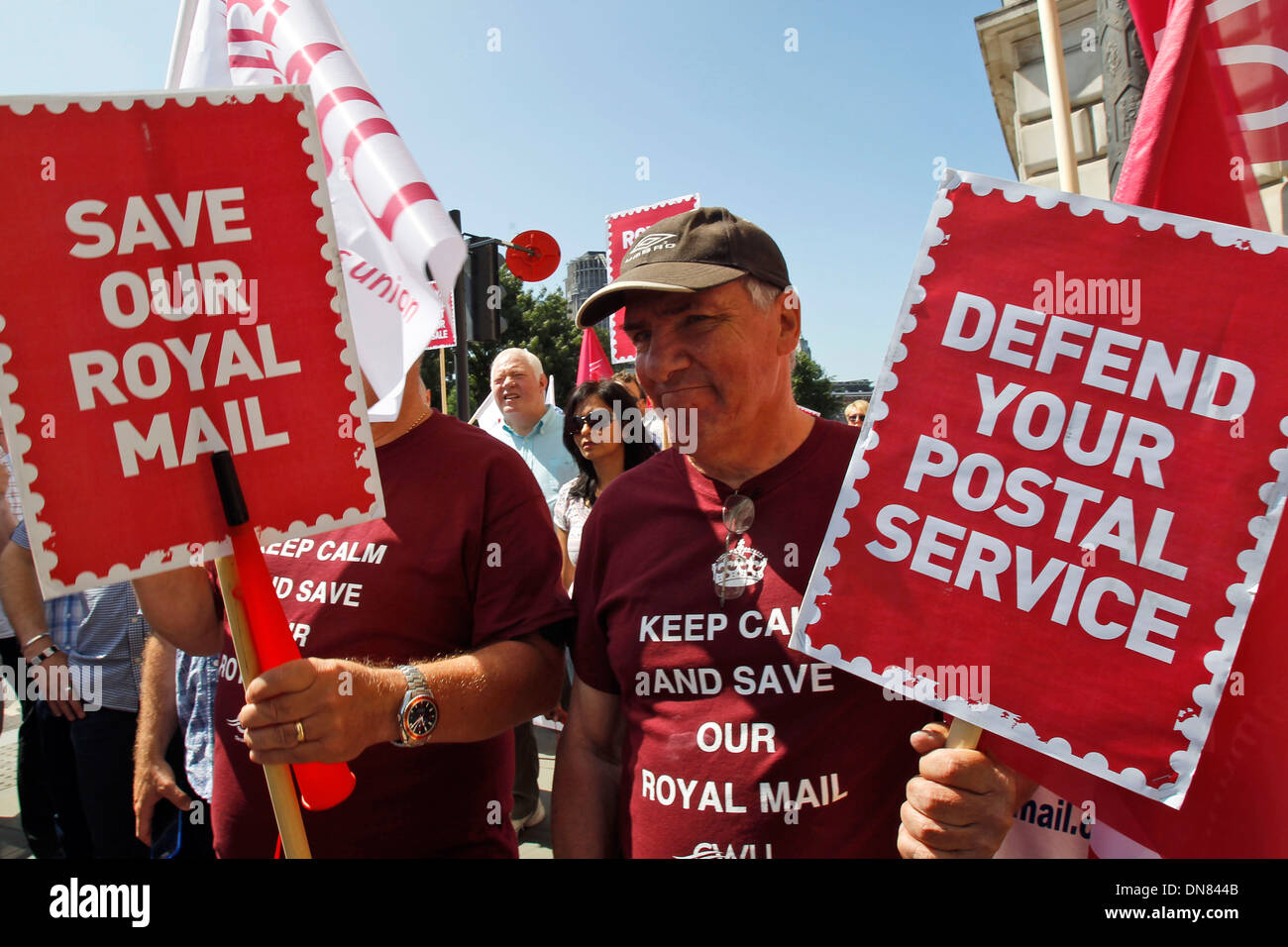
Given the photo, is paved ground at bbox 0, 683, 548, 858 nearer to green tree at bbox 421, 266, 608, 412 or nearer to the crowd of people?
the crowd of people

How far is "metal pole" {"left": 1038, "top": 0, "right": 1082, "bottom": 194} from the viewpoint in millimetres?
1760

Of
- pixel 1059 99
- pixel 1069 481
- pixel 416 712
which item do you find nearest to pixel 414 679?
pixel 416 712

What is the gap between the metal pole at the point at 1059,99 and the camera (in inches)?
69.3

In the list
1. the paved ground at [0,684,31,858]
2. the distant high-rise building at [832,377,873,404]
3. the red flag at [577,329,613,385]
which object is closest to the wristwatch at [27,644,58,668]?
the paved ground at [0,684,31,858]

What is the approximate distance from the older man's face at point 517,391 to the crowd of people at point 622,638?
124 inches

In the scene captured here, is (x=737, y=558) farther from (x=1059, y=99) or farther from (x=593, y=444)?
(x=593, y=444)

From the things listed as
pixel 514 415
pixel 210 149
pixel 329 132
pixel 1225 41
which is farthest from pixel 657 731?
pixel 514 415

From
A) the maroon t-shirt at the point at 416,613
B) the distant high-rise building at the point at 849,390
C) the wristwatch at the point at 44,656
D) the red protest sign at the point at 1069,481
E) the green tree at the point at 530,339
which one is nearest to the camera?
the red protest sign at the point at 1069,481

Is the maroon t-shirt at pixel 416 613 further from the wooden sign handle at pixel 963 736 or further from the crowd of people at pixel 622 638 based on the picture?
the wooden sign handle at pixel 963 736

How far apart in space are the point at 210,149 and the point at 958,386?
1.30 m

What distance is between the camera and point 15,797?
5.04m

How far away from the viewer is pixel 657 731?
5.18ft

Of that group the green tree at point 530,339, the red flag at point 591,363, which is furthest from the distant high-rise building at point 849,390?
the red flag at point 591,363
